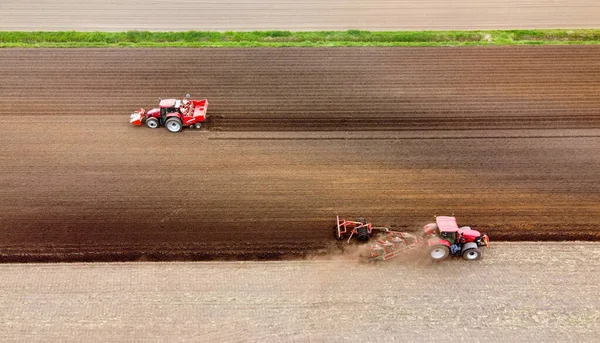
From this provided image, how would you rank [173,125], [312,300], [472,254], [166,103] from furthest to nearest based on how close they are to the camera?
[173,125], [166,103], [472,254], [312,300]

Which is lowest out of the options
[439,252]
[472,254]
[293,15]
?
[472,254]

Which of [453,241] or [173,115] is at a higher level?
[173,115]

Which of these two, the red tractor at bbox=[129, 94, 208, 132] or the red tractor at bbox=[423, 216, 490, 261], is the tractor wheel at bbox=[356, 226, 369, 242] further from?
the red tractor at bbox=[129, 94, 208, 132]

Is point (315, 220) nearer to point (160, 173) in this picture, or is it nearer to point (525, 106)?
point (160, 173)

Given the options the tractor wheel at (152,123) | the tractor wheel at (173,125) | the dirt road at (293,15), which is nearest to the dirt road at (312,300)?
the tractor wheel at (173,125)

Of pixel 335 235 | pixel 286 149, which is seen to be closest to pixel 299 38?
pixel 286 149

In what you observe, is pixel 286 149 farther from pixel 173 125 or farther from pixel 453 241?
pixel 453 241

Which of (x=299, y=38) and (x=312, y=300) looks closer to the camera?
Result: (x=312, y=300)
